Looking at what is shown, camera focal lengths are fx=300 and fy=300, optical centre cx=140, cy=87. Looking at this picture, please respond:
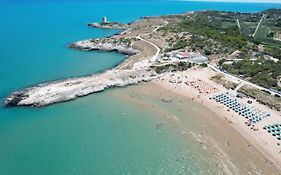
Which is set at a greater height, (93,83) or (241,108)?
(93,83)

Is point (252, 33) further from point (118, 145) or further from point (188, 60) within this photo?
point (118, 145)

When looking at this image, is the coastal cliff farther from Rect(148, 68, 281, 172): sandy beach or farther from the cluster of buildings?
Rect(148, 68, 281, 172): sandy beach

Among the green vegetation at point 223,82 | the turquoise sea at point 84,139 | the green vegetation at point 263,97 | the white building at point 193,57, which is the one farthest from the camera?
the white building at point 193,57

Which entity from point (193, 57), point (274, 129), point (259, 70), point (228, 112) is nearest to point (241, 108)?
point (228, 112)

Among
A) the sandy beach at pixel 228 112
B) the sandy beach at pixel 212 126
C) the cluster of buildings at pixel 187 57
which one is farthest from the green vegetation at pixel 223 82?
the cluster of buildings at pixel 187 57

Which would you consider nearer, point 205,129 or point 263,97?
point 205,129

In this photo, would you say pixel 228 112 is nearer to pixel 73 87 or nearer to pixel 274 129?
pixel 274 129

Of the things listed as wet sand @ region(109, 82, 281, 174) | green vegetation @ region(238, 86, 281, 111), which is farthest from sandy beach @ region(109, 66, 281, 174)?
green vegetation @ region(238, 86, 281, 111)

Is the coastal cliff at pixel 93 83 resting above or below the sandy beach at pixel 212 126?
above

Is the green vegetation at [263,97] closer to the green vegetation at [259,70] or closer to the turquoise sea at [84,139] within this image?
the green vegetation at [259,70]
